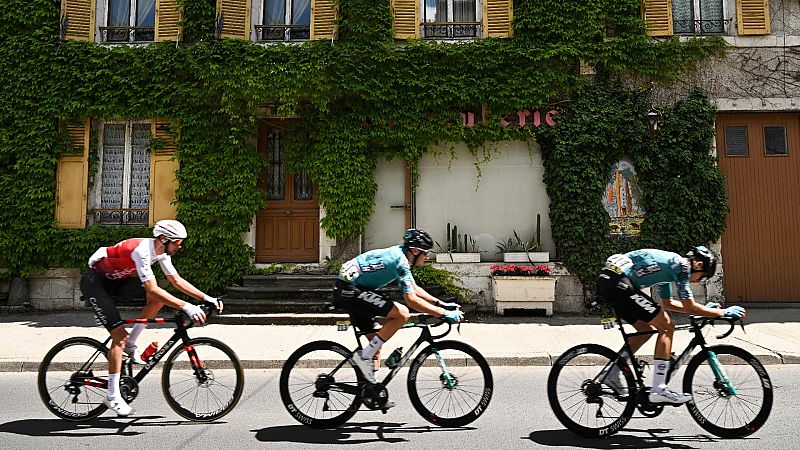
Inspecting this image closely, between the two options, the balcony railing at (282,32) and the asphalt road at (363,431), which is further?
the balcony railing at (282,32)

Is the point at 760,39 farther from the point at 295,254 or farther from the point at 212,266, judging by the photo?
the point at 212,266

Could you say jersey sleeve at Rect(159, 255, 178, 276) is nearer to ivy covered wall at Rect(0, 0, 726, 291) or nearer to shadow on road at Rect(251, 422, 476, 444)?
shadow on road at Rect(251, 422, 476, 444)

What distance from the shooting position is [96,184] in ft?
39.6

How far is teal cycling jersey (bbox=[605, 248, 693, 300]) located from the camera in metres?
4.58

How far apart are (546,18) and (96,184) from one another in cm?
1039

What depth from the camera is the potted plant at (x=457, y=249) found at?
1155 centimetres

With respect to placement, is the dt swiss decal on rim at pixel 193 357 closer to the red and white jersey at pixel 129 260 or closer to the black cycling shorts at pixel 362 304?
the red and white jersey at pixel 129 260

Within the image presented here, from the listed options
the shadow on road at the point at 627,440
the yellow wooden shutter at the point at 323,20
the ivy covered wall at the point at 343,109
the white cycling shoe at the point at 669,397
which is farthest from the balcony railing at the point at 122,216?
the white cycling shoe at the point at 669,397

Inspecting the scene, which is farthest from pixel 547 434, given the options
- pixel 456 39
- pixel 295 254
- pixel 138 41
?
pixel 138 41

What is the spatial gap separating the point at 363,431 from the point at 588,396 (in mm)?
1909

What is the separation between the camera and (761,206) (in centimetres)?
1155

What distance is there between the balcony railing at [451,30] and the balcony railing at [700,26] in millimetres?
4329

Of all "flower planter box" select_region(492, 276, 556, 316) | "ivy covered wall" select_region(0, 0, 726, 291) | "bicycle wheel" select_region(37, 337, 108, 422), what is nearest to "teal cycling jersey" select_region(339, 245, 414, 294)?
"bicycle wheel" select_region(37, 337, 108, 422)

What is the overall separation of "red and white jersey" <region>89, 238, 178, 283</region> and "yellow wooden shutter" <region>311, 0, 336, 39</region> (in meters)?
8.16
